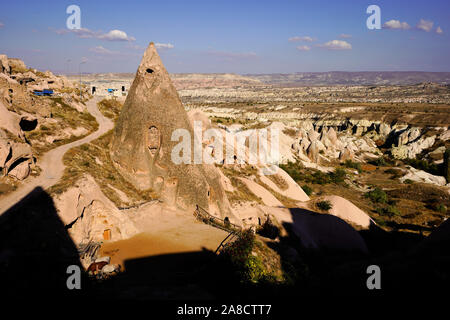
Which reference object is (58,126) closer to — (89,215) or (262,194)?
(89,215)

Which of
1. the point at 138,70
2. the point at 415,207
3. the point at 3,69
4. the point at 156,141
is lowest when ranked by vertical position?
the point at 415,207

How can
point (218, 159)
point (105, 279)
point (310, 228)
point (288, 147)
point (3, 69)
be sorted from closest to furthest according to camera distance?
point (105, 279) → point (310, 228) → point (218, 159) → point (3, 69) → point (288, 147)

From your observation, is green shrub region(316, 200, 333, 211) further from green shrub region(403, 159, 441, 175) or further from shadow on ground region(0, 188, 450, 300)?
green shrub region(403, 159, 441, 175)

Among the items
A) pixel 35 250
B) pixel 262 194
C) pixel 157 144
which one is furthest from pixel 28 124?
pixel 262 194

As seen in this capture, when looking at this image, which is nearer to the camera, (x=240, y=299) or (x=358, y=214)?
(x=240, y=299)
